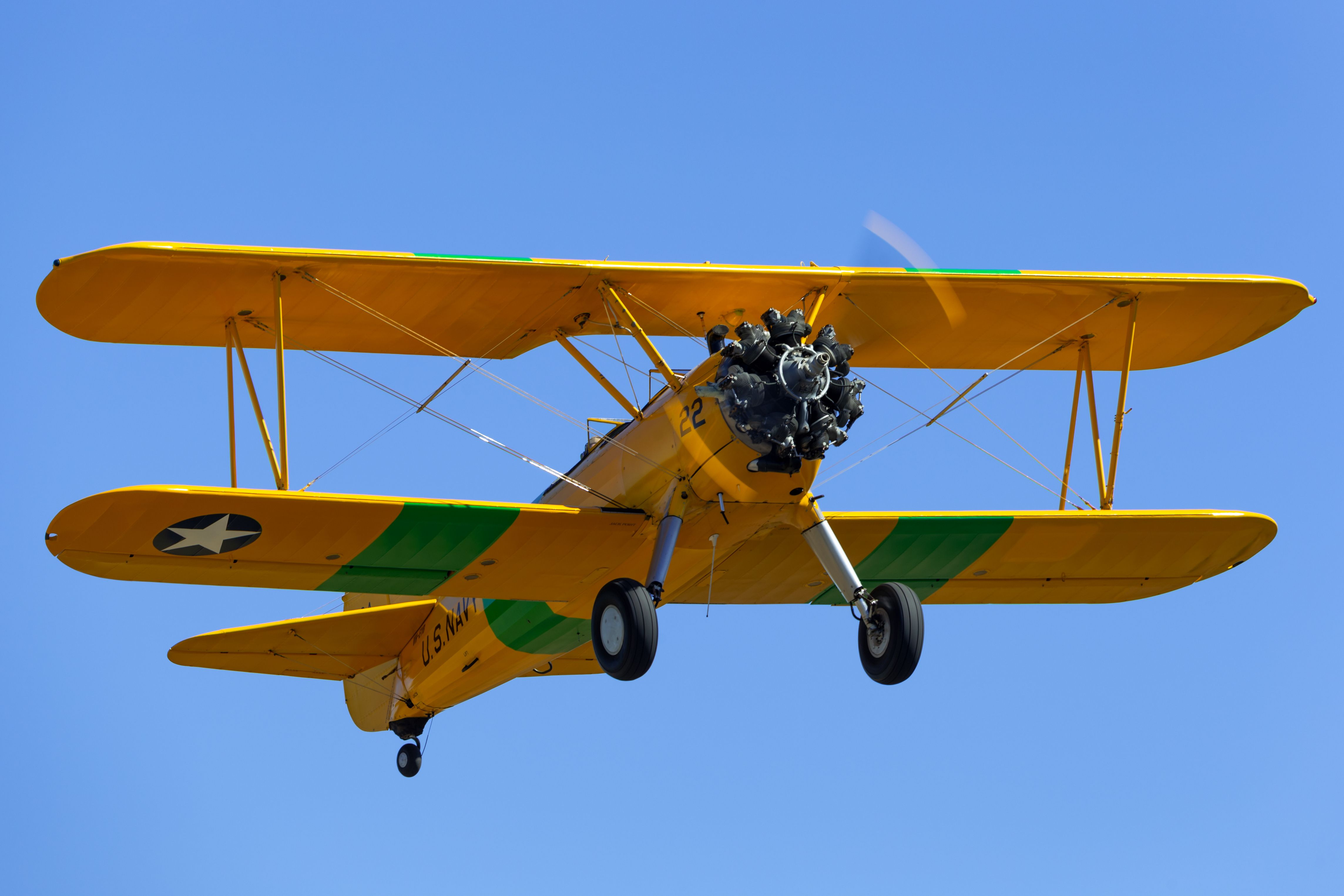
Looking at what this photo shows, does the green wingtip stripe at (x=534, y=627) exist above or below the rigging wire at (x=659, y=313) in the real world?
below

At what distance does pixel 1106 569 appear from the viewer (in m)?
14.5

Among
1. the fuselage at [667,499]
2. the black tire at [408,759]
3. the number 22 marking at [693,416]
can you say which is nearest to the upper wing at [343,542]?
the fuselage at [667,499]

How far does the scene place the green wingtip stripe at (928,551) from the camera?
13.4m

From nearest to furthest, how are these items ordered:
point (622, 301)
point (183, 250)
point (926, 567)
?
point (183, 250) → point (622, 301) → point (926, 567)

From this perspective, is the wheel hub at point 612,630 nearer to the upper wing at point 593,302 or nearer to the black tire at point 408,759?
the upper wing at point 593,302

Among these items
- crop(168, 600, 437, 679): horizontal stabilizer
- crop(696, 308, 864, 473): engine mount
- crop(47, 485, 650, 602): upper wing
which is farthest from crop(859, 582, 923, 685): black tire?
crop(168, 600, 437, 679): horizontal stabilizer

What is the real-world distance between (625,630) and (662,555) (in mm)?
759

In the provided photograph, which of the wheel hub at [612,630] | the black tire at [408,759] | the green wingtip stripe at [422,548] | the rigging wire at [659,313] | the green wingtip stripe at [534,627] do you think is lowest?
the black tire at [408,759]

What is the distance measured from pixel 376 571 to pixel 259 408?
1638 mm

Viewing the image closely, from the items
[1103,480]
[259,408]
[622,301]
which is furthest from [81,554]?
[1103,480]

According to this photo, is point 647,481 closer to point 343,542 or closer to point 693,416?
point 693,416

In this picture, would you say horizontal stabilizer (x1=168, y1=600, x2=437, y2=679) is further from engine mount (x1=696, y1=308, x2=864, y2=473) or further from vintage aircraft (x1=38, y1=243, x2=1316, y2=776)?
engine mount (x1=696, y1=308, x2=864, y2=473)

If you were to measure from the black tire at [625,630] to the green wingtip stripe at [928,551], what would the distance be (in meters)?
2.74

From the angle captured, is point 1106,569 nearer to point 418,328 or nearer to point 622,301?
point 622,301
